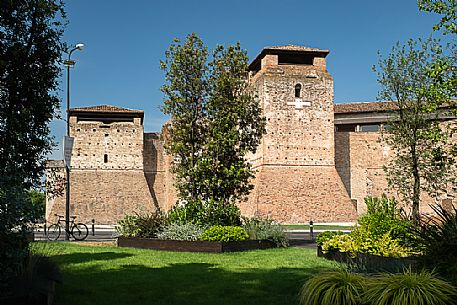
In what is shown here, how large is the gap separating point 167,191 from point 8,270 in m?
30.2

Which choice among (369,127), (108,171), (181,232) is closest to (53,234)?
(181,232)

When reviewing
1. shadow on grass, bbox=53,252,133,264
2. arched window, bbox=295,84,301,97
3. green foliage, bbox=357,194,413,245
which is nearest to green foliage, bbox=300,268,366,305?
green foliage, bbox=357,194,413,245

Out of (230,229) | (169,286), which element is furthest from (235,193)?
(169,286)

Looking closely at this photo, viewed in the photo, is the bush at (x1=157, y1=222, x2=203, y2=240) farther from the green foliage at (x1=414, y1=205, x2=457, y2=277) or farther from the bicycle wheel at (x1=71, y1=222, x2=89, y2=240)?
the green foliage at (x1=414, y1=205, x2=457, y2=277)

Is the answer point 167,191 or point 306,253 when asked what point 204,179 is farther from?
point 167,191

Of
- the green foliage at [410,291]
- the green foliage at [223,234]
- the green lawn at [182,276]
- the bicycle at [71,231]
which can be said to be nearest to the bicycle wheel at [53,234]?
the bicycle at [71,231]

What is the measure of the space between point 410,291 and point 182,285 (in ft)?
13.1

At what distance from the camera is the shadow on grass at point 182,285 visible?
635cm

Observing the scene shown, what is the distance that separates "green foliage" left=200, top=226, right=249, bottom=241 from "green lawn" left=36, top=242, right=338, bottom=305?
78cm

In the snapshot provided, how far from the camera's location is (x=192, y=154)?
1506 centimetres

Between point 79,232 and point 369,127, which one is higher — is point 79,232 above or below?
below

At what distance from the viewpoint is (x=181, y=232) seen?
508 inches

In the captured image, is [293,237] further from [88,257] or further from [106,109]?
[106,109]

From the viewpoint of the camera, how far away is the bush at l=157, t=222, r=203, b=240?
12773 millimetres
